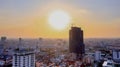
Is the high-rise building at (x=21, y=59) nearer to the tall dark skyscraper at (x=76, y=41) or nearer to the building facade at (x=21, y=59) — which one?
the building facade at (x=21, y=59)

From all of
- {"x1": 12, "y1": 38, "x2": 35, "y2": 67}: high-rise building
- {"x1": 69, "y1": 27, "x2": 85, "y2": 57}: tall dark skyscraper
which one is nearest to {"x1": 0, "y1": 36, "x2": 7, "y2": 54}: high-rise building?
{"x1": 69, "y1": 27, "x2": 85, "y2": 57}: tall dark skyscraper

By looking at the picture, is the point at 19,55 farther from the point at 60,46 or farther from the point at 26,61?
the point at 60,46

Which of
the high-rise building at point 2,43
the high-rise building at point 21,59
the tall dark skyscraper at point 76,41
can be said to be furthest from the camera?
the high-rise building at point 2,43

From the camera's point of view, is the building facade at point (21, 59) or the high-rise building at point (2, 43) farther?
the high-rise building at point (2, 43)

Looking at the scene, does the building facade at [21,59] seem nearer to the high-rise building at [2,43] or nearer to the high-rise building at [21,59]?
the high-rise building at [21,59]

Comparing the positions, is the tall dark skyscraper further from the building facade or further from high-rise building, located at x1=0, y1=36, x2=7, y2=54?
the building facade

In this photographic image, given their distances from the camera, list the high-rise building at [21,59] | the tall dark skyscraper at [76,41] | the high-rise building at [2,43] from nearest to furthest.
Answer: the high-rise building at [21,59] < the tall dark skyscraper at [76,41] < the high-rise building at [2,43]

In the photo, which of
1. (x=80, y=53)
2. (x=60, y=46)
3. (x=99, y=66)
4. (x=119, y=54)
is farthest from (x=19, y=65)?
(x=60, y=46)

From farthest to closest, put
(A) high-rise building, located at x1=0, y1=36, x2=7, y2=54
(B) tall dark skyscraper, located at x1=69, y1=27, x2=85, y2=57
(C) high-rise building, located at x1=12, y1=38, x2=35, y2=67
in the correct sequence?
(A) high-rise building, located at x1=0, y1=36, x2=7, y2=54
(B) tall dark skyscraper, located at x1=69, y1=27, x2=85, y2=57
(C) high-rise building, located at x1=12, y1=38, x2=35, y2=67

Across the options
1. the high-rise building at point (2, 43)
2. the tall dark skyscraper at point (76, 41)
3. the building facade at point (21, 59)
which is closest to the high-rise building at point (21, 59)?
the building facade at point (21, 59)
